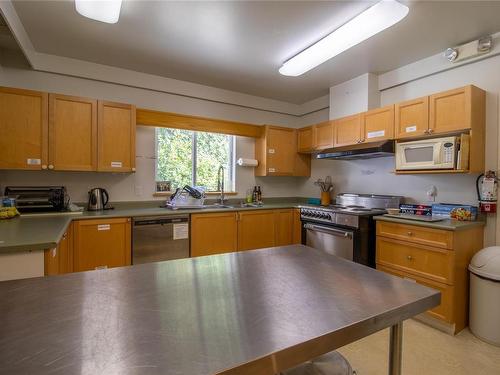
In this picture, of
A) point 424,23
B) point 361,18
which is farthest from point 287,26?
point 424,23

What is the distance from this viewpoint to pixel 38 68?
2.86 metres

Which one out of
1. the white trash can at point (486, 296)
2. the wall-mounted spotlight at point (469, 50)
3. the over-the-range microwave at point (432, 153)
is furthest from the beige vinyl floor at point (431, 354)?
the wall-mounted spotlight at point (469, 50)

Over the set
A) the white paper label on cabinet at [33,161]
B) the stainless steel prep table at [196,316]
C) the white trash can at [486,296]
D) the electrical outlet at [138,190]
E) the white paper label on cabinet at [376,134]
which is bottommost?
the white trash can at [486,296]

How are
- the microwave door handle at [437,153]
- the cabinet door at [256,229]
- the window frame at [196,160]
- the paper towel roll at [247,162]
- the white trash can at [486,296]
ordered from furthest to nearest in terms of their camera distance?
the paper towel roll at [247,162], the window frame at [196,160], the cabinet door at [256,229], the microwave door handle at [437,153], the white trash can at [486,296]

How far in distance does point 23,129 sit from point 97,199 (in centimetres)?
95

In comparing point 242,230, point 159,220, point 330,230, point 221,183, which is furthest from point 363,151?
point 159,220

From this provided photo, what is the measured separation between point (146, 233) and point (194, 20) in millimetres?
2093

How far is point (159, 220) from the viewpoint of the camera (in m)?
2.90

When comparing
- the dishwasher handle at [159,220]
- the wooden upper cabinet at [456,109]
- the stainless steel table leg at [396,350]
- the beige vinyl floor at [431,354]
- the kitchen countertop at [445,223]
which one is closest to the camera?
the stainless steel table leg at [396,350]

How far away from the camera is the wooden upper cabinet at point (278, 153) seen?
161 inches

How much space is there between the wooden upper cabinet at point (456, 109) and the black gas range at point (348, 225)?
38.3 inches

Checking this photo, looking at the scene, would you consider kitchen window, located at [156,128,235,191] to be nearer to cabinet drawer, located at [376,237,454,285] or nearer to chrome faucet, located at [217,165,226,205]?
chrome faucet, located at [217,165,226,205]

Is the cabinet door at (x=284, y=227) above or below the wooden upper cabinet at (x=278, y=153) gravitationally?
below

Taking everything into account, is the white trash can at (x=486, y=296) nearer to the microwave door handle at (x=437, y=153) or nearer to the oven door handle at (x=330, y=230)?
the microwave door handle at (x=437, y=153)
